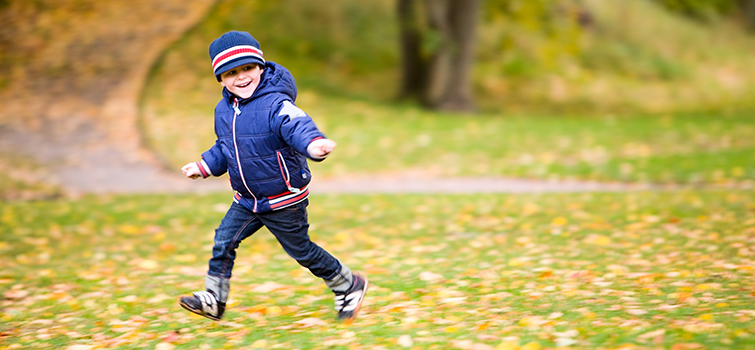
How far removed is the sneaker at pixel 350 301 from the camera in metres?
4.37

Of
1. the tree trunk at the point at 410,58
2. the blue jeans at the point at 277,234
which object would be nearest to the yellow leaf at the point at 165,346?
the blue jeans at the point at 277,234

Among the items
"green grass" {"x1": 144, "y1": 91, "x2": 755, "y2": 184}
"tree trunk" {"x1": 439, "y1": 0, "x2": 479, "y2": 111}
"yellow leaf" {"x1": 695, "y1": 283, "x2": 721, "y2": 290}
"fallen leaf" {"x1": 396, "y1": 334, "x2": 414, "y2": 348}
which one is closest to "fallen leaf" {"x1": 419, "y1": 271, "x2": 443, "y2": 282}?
"fallen leaf" {"x1": 396, "y1": 334, "x2": 414, "y2": 348}

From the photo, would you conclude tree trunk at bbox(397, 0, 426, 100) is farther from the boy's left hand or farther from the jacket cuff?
the boy's left hand

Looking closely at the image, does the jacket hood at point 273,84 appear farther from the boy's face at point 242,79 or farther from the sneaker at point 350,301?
the sneaker at point 350,301

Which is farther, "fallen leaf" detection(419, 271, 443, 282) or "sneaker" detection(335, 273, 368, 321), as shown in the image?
"fallen leaf" detection(419, 271, 443, 282)

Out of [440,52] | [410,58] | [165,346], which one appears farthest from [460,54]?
[165,346]

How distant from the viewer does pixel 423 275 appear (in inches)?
217

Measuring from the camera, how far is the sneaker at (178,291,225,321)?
411 cm

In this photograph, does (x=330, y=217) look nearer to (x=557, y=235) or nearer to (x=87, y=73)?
(x=557, y=235)

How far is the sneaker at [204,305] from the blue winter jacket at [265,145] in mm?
633

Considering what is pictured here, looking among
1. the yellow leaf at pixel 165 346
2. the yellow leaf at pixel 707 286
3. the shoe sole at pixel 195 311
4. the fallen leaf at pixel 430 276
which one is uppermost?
the shoe sole at pixel 195 311

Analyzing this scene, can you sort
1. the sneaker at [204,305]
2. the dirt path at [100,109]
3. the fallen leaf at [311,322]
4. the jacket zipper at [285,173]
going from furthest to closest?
the dirt path at [100,109]
the fallen leaf at [311,322]
the sneaker at [204,305]
the jacket zipper at [285,173]

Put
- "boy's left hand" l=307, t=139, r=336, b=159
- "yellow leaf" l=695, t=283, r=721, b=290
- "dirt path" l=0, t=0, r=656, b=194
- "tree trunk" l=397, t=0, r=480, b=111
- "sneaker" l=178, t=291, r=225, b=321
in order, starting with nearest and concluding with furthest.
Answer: "boy's left hand" l=307, t=139, r=336, b=159
"sneaker" l=178, t=291, r=225, b=321
"yellow leaf" l=695, t=283, r=721, b=290
"dirt path" l=0, t=0, r=656, b=194
"tree trunk" l=397, t=0, r=480, b=111

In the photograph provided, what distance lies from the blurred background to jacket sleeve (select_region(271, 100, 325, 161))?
25.1ft
